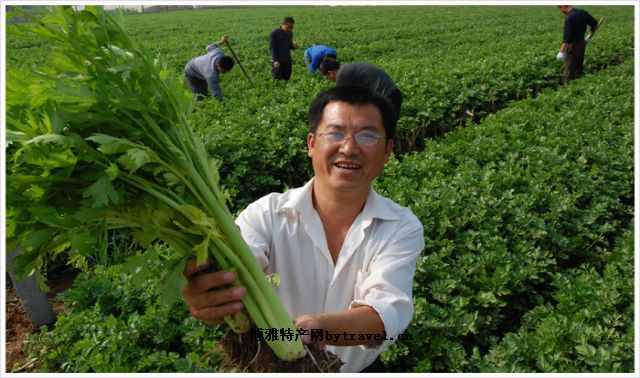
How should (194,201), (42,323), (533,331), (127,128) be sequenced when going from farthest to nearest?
(42,323) → (533,331) → (194,201) → (127,128)

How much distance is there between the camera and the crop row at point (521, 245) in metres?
3.11

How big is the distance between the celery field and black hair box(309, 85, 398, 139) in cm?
62

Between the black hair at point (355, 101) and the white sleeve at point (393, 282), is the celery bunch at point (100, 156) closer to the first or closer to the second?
the white sleeve at point (393, 282)

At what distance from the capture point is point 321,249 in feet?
7.78

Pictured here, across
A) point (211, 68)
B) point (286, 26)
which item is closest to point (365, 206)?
point (211, 68)

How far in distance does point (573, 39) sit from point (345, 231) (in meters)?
11.8

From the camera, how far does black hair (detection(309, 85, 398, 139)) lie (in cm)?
233

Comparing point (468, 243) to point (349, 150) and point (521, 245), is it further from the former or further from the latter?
point (349, 150)

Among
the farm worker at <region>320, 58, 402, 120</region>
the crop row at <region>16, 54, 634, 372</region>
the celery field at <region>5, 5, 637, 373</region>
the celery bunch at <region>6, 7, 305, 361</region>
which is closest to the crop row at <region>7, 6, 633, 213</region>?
the celery field at <region>5, 5, 637, 373</region>

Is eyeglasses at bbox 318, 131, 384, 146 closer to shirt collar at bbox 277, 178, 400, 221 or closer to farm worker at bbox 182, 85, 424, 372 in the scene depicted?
farm worker at bbox 182, 85, 424, 372

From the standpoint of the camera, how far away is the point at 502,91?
1104cm

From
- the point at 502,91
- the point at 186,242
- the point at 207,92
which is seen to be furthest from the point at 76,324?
the point at 502,91

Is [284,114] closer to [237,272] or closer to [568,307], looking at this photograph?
[568,307]

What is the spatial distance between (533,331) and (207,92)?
29.0 ft
